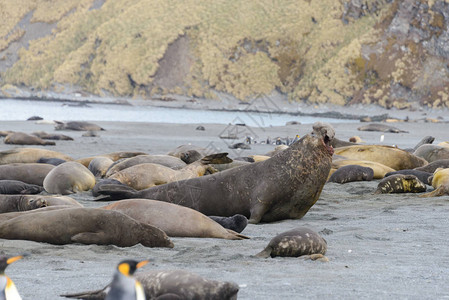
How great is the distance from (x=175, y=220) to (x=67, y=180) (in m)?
3.36

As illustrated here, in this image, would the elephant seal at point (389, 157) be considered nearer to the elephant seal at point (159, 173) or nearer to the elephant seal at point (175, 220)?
the elephant seal at point (159, 173)

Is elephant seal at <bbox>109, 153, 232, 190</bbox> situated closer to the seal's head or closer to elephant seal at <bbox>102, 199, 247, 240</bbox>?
the seal's head

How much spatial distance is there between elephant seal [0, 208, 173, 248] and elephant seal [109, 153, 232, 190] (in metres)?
3.50

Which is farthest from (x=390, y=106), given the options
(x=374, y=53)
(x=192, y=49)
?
(x=192, y=49)

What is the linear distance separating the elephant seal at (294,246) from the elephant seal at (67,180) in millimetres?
4522

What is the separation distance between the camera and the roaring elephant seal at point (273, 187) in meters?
7.05

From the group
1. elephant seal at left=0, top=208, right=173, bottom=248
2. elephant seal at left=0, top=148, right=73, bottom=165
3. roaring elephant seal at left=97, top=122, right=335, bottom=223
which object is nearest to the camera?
elephant seal at left=0, top=208, right=173, bottom=248

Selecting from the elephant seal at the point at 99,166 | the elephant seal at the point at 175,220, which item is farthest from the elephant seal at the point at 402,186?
the elephant seal at the point at 99,166

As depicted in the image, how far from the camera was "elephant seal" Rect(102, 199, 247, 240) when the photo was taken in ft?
18.9

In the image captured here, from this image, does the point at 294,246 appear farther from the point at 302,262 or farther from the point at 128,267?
the point at 128,267

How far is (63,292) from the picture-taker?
3.41 metres

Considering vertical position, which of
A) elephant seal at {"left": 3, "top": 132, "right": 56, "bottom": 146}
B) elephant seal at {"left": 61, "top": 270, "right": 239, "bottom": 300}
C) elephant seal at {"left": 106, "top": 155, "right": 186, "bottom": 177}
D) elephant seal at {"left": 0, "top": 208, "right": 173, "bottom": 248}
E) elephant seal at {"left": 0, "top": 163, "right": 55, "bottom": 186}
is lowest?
elephant seal at {"left": 3, "top": 132, "right": 56, "bottom": 146}

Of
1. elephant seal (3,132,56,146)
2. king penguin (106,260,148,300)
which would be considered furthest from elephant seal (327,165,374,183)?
elephant seal (3,132,56,146)

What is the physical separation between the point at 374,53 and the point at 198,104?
23.5 metres
